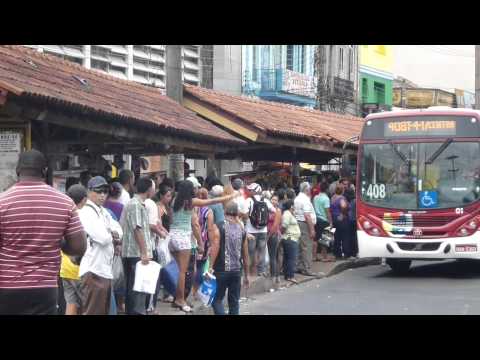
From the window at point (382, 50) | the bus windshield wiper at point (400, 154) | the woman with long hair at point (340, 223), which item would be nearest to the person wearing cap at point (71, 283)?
the bus windshield wiper at point (400, 154)

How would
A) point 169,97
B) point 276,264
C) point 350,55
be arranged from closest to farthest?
point 276,264, point 169,97, point 350,55

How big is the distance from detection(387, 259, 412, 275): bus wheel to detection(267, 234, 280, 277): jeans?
312 cm

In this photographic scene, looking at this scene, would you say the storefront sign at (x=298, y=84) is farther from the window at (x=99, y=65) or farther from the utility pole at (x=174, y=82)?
the utility pole at (x=174, y=82)

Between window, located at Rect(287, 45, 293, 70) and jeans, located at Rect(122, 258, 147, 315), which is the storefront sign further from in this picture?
jeans, located at Rect(122, 258, 147, 315)

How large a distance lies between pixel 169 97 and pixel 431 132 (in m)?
4.95

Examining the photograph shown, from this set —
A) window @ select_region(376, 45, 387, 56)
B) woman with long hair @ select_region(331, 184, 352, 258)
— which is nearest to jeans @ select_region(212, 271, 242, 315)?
woman with long hair @ select_region(331, 184, 352, 258)

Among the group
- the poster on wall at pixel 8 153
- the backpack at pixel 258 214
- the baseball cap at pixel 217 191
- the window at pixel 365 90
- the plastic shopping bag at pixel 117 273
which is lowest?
the plastic shopping bag at pixel 117 273

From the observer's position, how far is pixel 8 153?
10367 mm

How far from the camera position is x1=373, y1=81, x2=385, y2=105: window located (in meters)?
44.3

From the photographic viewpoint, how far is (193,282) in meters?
12.2

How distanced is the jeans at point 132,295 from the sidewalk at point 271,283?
3.78 ft

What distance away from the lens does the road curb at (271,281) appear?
11.3 metres
